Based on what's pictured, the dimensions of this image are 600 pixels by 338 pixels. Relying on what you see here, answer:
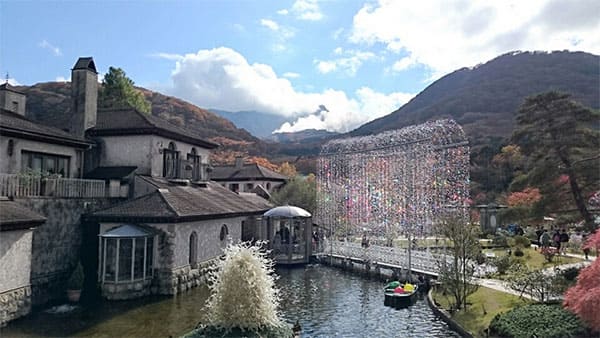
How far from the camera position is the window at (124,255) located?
1897 cm

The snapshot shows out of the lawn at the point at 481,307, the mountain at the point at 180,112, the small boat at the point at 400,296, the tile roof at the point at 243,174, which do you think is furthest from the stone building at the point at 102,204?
the mountain at the point at 180,112

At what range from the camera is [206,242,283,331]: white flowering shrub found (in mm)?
10852

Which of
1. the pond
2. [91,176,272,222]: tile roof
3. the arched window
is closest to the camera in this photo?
the pond

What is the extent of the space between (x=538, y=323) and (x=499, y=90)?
15566cm

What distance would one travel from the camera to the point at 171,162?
26703mm

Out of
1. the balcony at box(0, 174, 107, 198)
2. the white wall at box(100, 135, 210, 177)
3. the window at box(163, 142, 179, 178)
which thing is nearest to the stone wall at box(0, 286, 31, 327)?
the balcony at box(0, 174, 107, 198)

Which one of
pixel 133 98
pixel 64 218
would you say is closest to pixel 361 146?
pixel 64 218

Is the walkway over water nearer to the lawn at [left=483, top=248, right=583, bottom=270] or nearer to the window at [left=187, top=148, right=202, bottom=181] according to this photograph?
the lawn at [left=483, top=248, right=583, bottom=270]

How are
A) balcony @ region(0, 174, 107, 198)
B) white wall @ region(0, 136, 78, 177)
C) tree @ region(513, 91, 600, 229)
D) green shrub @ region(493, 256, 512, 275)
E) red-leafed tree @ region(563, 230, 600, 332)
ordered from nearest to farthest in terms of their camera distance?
red-leafed tree @ region(563, 230, 600, 332) < balcony @ region(0, 174, 107, 198) < white wall @ region(0, 136, 78, 177) < tree @ region(513, 91, 600, 229) < green shrub @ region(493, 256, 512, 275)

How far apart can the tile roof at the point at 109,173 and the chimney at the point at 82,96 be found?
2.33 meters

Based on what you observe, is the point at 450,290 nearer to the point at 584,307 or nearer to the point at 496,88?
the point at 584,307

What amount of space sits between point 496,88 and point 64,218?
15968 centimetres

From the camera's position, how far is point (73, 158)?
2284 cm

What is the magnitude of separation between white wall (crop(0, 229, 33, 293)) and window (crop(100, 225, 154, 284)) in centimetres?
335
